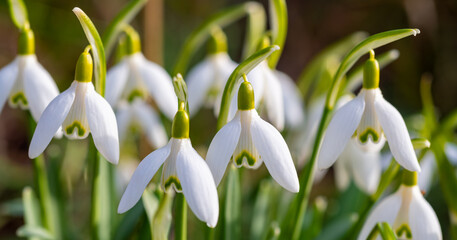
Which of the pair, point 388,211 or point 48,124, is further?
point 388,211

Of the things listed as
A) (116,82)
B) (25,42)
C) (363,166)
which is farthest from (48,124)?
(363,166)

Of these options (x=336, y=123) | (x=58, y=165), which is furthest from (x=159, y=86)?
(x=336, y=123)

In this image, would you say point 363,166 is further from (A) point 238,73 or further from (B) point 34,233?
(B) point 34,233

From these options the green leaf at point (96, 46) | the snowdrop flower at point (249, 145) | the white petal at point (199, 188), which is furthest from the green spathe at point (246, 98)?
the green leaf at point (96, 46)

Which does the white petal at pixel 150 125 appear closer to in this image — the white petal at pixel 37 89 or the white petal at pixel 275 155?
the white petal at pixel 37 89

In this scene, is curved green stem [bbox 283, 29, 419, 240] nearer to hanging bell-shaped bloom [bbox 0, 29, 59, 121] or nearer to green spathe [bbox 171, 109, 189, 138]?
green spathe [bbox 171, 109, 189, 138]

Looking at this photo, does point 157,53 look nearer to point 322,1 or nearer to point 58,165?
point 58,165
